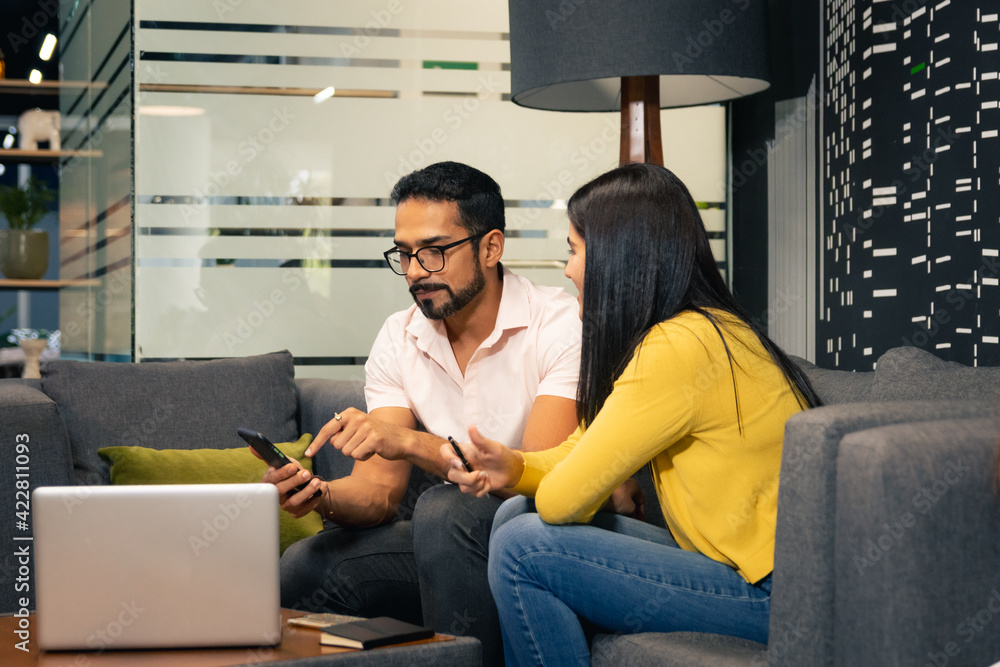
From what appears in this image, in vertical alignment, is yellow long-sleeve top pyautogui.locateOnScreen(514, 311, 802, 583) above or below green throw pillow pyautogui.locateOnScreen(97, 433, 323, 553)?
above

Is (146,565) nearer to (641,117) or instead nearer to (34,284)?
(641,117)

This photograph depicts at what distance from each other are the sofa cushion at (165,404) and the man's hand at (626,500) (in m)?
1.11

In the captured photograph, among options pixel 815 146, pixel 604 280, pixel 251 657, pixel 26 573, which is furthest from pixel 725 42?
pixel 26 573

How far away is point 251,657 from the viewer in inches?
44.6

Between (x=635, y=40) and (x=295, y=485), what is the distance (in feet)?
4.14

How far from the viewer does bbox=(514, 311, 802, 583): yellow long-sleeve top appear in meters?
1.29

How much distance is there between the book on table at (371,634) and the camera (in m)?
1.17

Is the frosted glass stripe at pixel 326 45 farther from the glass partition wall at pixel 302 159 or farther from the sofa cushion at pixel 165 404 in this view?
the sofa cushion at pixel 165 404

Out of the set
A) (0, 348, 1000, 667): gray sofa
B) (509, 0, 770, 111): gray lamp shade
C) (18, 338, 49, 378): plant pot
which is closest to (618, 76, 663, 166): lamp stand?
(509, 0, 770, 111): gray lamp shade

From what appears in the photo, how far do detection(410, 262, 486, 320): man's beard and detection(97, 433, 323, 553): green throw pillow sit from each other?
47 cm

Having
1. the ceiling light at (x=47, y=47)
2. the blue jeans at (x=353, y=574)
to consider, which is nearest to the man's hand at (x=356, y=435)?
the blue jeans at (x=353, y=574)

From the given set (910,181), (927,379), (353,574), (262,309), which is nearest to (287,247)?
(262,309)

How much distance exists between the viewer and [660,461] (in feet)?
4.61

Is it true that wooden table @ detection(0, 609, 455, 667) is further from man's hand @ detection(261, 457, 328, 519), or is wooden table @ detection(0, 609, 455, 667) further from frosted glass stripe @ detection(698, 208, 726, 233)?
frosted glass stripe @ detection(698, 208, 726, 233)
